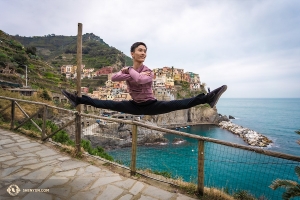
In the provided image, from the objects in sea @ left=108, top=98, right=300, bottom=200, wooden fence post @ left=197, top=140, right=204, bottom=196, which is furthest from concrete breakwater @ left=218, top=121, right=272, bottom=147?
wooden fence post @ left=197, top=140, right=204, bottom=196

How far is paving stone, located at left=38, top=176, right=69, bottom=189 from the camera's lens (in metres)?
3.06

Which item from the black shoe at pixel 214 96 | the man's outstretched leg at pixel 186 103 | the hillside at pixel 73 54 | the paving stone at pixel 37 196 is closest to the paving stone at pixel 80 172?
the paving stone at pixel 37 196

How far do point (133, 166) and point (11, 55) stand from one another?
4048cm

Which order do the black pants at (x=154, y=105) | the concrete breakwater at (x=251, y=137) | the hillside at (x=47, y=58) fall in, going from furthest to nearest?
the concrete breakwater at (x=251, y=137), the hillside at (x=47, y=58), the black pants at (x=154, y=105)

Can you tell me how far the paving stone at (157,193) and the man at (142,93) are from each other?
1676 mm

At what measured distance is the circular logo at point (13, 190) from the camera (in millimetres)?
2766

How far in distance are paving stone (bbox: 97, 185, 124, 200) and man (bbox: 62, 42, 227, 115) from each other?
5.11 feet

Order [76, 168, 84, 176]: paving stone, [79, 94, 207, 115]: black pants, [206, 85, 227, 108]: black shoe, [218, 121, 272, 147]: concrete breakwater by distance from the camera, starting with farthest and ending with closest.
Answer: [218, 121, 272, 147]: concrete breakwater → [76, 168, 84, 176]: paving stone → [79, 94, 207, 115]: black pants → [206, 85, 227, 108]: black shoe

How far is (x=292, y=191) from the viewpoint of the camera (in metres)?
2.68

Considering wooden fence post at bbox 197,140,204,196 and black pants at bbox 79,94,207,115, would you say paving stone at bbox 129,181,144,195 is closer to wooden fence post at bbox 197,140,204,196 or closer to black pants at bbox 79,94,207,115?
wooden fence post at bbox 197,140,204,196

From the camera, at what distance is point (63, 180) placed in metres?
3.33

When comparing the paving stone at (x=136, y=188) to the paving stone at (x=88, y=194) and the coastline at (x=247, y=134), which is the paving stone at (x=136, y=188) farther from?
the coastline at (x=247, y=134)

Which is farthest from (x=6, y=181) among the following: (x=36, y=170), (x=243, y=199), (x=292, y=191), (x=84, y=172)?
(x=292, y=191)

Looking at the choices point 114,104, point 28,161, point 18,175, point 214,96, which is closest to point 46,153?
point 28,161
